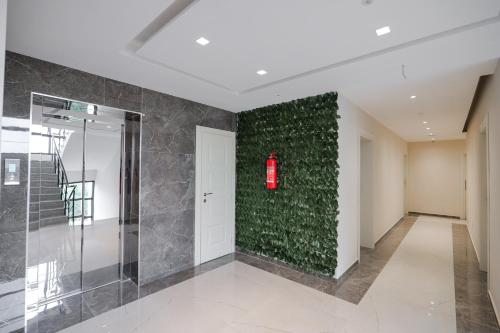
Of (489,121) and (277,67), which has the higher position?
(277,67)

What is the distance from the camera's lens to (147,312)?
267cm

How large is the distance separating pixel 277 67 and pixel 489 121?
2.77m

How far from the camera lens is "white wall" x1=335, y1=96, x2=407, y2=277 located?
356cm

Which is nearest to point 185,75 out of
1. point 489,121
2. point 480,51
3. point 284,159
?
point 284,159

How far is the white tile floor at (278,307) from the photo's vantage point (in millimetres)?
2449

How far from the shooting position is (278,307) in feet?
9.18

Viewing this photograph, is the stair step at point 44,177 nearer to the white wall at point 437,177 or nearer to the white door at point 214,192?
the white door at point 214,192

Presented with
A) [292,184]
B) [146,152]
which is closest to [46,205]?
[146,152]

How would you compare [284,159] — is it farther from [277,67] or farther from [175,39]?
[175,39]

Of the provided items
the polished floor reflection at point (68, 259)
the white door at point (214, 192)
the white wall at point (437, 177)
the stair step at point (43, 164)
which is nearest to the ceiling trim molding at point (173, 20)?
the white door at point (214, 192)

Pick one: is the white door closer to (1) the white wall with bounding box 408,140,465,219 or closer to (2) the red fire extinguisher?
(2) the red fire extinguisher

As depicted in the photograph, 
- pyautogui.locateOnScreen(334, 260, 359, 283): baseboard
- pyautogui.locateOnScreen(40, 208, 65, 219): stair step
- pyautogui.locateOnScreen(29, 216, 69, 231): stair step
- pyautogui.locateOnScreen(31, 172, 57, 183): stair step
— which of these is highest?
pyautogui.locateOnScreen(31, 172, 57, 183): stair step

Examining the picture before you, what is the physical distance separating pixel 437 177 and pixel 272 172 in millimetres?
7527

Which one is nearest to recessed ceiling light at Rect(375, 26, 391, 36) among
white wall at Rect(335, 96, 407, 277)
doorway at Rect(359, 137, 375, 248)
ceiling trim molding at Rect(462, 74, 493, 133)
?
white wall at Rect(335, 96, 407, 277)
